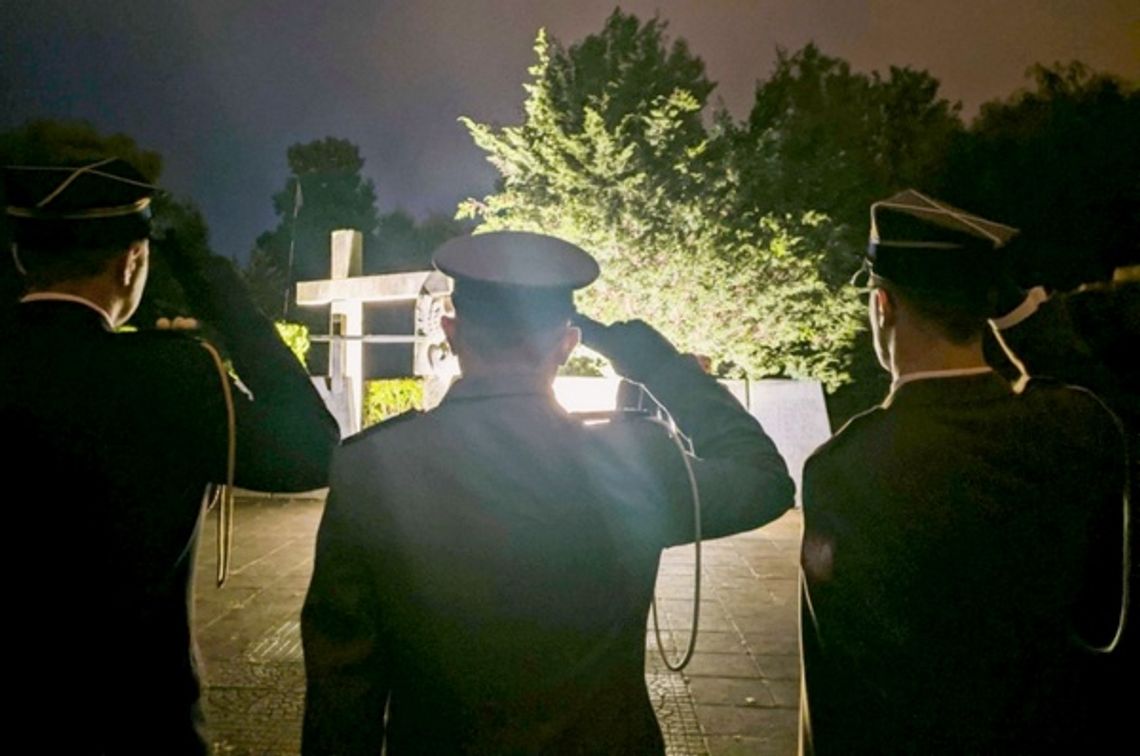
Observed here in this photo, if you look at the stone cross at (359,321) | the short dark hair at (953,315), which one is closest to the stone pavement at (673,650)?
the short dark hair at (953,315)

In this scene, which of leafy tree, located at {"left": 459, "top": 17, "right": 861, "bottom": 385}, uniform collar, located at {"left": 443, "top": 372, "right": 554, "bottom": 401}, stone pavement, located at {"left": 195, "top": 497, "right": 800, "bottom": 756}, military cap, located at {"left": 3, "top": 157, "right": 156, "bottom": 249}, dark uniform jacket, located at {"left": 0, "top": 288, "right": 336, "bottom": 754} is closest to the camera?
uniform collar, located at {"left": 443, "top": 372, "right": 554, "bottom": 401}

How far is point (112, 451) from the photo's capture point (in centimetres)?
156

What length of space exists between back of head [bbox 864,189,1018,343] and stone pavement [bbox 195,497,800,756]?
Result: 2.08 m

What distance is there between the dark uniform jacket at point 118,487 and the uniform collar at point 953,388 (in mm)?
1282

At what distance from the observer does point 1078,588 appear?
166cm

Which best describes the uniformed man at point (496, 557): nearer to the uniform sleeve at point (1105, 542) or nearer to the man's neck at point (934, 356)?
the man's neck at point (934, 356)

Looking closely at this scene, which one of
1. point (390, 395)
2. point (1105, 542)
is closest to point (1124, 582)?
point (1105, 542)

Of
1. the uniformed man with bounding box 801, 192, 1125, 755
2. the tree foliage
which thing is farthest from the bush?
the tree foliage

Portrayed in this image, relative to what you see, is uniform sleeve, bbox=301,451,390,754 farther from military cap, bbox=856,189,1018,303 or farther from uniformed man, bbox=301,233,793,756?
military cap, bbox=856,189,1018,303

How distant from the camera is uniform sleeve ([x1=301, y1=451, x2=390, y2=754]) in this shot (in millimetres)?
1279

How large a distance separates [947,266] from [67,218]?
1.91 meters

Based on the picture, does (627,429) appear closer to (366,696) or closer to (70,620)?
(366,696)

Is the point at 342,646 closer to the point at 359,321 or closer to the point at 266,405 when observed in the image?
the point at 266,405

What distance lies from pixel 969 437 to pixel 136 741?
1.85 meters
